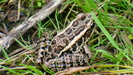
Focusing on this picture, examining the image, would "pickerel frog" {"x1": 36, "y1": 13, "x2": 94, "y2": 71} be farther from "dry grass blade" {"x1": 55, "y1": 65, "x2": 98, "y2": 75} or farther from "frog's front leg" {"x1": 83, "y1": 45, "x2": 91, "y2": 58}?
"dry grass blade" {"x1": 55, "y1": 65, "x2": 98, "y2": 75}

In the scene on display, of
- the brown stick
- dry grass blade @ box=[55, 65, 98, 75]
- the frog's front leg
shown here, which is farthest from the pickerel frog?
the brown stick

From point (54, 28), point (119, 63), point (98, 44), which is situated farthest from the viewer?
point (54, 28)

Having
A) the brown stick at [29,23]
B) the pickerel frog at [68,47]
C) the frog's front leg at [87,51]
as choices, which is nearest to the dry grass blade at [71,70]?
the pickerel frog at [68,47]

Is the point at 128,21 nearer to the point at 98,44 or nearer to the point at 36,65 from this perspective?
the point at 98,44

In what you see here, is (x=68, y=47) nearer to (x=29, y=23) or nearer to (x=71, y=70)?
(x=71, y=70)

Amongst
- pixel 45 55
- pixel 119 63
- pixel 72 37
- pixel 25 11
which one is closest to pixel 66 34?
pixel 72 37

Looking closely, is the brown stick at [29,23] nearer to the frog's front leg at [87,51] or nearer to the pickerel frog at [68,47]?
the pickerel frog at [68,47]
